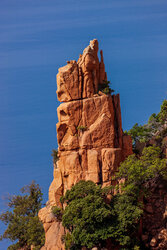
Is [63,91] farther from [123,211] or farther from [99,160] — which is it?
[123,211]

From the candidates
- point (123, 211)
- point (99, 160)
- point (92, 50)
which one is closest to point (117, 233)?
point (123, 211)

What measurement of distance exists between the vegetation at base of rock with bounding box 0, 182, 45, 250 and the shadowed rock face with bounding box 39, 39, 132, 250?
170 cm

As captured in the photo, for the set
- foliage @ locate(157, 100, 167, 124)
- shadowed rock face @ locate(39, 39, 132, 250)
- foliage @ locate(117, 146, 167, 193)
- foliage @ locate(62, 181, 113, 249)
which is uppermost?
foliage @ locate(157, 100, 167, 124)

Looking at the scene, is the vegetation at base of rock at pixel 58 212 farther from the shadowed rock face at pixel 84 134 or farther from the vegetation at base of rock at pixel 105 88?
the vegetation at base of rock at pixel 105 88

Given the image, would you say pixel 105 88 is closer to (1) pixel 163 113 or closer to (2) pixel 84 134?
(2) pixel 84 134

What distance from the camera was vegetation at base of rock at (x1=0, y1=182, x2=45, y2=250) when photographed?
173ft

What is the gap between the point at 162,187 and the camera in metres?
51.8

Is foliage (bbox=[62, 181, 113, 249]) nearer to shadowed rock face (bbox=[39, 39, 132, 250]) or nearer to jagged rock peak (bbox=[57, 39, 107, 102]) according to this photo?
shadowed rock face (bbox=[39, 39, 132, 250])

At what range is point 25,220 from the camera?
57.1m

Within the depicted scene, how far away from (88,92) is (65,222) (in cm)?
1489

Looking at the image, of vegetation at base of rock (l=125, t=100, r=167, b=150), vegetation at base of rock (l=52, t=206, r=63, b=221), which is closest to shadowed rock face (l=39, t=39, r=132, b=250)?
vegetation at base of rock (l=52, t=206, r=63, b=221)

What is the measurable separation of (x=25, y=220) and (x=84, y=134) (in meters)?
14.2

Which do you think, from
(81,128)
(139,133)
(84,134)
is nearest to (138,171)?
(84,134)

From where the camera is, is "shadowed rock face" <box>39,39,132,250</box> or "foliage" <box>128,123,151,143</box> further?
"foliage" <box>128,123,151,143</box>
